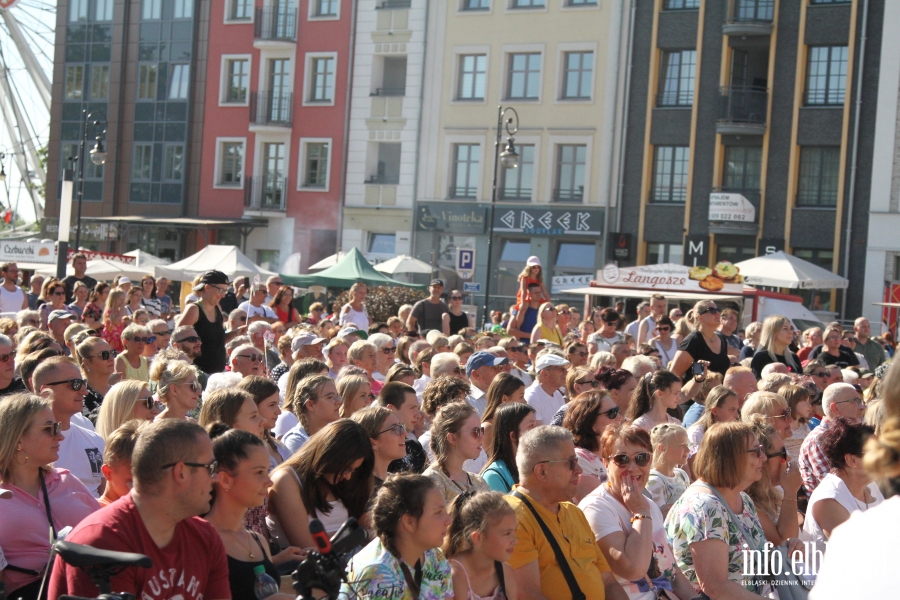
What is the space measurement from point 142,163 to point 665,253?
20.9 m

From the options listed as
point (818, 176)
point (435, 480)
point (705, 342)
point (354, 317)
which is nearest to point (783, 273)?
point (818, 176)

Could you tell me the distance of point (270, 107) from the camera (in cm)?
3919

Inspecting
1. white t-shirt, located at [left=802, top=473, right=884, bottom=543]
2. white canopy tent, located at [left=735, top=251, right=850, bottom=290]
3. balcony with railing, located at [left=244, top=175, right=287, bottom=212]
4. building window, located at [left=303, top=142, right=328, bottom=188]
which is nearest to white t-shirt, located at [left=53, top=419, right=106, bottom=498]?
white t-shirt, located at [left=802, top=473, right=884, bottom=543]

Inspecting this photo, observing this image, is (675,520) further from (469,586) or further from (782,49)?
(782,49)

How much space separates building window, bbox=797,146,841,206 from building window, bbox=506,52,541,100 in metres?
8.82

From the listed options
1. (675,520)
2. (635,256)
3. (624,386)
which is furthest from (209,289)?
(635,256)

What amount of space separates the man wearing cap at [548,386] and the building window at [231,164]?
31657 mm

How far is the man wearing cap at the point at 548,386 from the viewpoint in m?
9.45

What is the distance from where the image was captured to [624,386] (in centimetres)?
902

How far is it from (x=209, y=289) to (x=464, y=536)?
19.4 feet

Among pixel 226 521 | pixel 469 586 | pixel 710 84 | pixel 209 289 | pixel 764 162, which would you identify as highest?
pixel 710 84

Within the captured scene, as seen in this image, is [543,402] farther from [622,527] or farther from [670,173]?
[670,173]

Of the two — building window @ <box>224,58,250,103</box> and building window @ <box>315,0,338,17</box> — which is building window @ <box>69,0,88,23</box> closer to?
building window @ <box>224,58,250,103</box>

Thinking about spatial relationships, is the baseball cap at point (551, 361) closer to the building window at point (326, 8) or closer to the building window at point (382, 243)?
the building window at point (382, 243)
